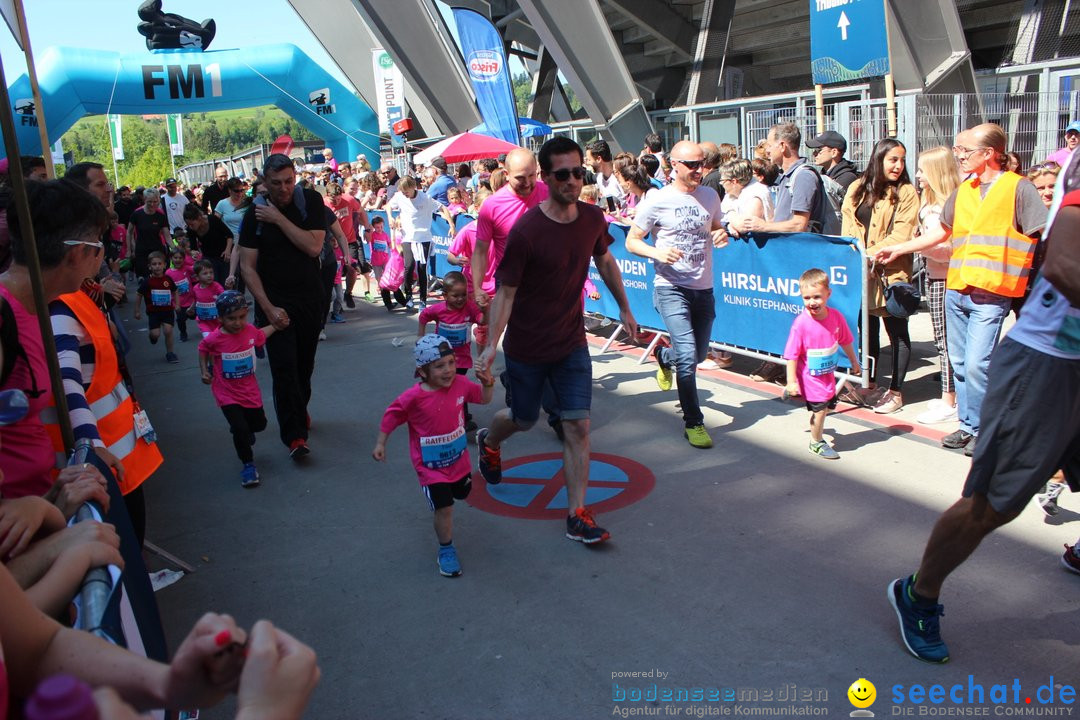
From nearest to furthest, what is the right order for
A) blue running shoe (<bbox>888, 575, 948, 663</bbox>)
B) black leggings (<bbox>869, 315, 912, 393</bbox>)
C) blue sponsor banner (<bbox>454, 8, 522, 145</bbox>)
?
blue running shoe (<bbox>888, 575, 948, 663</bbox>) < black leggings (<bbox>869, 315, 912, 393</bbox>) < blue sponsor banner (<bbox>454, 8, 522, 145</bbox>)

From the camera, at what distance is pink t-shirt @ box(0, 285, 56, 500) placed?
2.81 metres

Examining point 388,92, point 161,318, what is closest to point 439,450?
point 161,318

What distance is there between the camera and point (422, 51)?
2895cm

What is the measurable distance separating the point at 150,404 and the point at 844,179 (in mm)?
7004

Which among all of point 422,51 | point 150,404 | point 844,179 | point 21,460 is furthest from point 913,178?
point 422,51

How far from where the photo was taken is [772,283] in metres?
7.27

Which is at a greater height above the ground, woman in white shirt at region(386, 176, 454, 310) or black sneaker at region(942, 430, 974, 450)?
woman in white shirt at region(386, 176, 454, 310)

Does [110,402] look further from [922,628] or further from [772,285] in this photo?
[772,285]

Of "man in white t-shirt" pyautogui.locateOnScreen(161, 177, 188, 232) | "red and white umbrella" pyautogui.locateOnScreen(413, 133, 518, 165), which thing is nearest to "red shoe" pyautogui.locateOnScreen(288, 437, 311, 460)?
"red and white umbrella" pyautogui.locateOnScreen(413, 133, 518, 165)

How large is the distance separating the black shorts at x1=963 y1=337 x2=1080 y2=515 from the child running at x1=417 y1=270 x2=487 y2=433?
4107 millimetres

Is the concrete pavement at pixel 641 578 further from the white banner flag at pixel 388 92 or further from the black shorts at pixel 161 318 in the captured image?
the white banner flag at pixel 388 92

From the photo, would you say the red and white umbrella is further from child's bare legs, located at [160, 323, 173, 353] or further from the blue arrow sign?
child's bare legs, located at [160, 323, 173, 353]

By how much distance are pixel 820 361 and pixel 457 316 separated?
2.79 metres

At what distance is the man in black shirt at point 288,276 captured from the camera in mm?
5949
